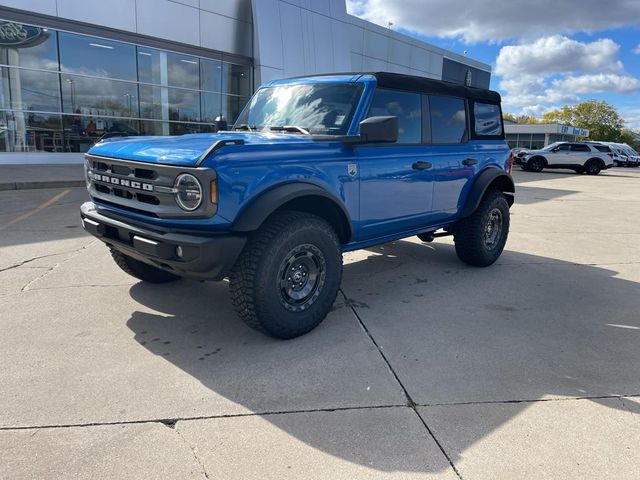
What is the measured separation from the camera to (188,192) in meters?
3.05

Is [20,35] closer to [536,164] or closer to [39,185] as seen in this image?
[39,185]

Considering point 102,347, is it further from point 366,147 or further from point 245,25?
point 245,25

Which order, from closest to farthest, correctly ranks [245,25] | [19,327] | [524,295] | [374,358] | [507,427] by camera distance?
[507,427], [374,358], [19,327], [524,295], [245,25]

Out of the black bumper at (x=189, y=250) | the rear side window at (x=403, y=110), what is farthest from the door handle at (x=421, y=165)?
the black bumper at (x=189, y=250)

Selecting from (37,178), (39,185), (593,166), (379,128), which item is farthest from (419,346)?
(593,166)

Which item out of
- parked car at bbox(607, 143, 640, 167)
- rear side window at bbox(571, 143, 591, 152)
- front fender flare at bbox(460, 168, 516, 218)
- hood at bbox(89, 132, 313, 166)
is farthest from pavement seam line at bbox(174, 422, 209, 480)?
parked car at bbox(607, 143, 640, 167)

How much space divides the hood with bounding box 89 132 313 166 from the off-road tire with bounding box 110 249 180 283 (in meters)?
1.02

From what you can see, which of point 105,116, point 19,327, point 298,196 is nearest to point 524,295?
point 298,196

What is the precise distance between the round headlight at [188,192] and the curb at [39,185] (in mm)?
10007

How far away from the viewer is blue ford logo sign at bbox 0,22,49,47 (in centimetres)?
1476

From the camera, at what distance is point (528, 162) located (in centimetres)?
2745

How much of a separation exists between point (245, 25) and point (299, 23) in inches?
89.2

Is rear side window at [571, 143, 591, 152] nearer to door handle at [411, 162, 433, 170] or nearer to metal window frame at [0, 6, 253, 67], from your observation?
metal window frame at [0, 6, 253, 67]

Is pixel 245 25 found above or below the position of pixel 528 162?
above
